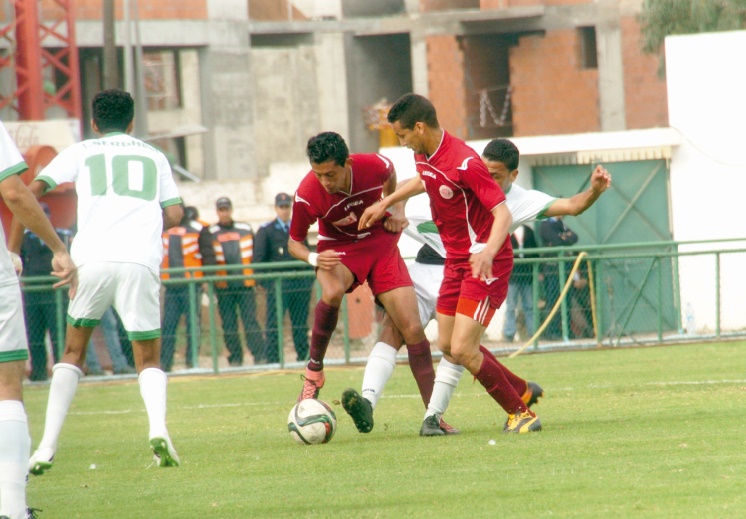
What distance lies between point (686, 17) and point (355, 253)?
24.3m

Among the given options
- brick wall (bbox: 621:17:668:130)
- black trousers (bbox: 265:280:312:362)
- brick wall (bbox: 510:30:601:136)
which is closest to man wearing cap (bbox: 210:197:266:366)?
black trousers (bbox: 265:280:312:362)

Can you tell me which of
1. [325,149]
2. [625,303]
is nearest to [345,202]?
[325,149]

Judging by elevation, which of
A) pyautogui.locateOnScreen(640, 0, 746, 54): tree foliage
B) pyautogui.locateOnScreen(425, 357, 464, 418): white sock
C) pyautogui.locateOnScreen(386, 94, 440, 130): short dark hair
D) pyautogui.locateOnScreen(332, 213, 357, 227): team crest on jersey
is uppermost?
pyautogui.locateOnScreen(640, 0, 746, 54): tree foliage

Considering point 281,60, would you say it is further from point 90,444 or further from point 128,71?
point 90,444

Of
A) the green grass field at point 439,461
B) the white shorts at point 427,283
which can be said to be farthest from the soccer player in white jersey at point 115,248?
the white shorts at point 427,283

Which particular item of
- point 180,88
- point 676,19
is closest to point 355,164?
point 676,19

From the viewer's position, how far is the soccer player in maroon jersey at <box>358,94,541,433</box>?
25.5ft

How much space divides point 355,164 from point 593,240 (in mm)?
13878

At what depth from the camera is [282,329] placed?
1590cm

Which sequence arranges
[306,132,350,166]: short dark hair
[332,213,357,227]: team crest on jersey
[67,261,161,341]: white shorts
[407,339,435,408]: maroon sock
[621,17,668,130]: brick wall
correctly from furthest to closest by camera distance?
[621,17,668,130]: brick wall, [407,339,435,408]: maroon sock, [332,213,357,227]: team crest on jersey, [306,132,350,166]: short dark hair, [67,261,161,341]: white shorts

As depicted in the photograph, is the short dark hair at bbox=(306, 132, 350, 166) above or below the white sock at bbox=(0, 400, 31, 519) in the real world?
above

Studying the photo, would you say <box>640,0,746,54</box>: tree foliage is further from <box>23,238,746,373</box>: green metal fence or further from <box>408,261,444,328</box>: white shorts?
<box>408,261,444,328</box>: white shorts

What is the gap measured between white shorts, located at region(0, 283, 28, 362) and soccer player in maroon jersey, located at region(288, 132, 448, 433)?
321cm

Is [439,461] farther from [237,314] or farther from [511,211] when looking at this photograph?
[237,314]
